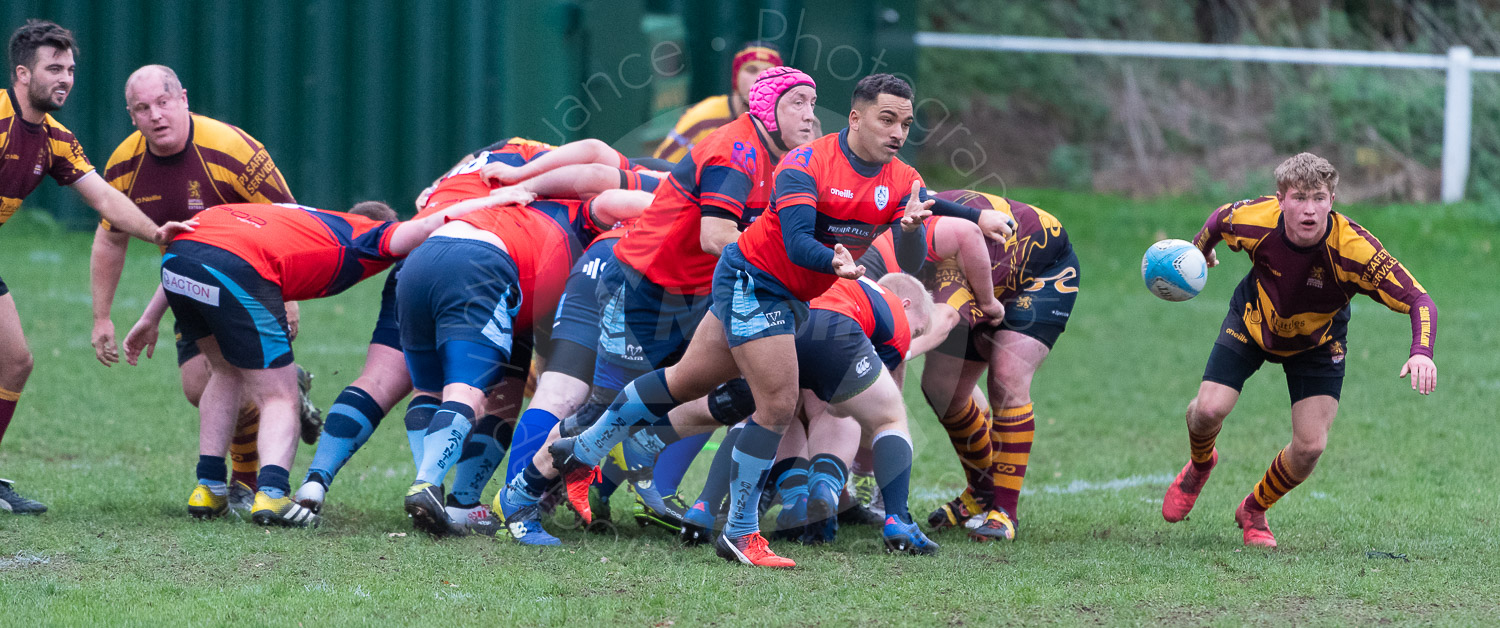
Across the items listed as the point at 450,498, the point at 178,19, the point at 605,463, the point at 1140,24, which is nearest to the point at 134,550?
the point at 450,498

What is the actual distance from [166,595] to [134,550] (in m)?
0.75

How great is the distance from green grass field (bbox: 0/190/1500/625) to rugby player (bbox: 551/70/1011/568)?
0.45 metres

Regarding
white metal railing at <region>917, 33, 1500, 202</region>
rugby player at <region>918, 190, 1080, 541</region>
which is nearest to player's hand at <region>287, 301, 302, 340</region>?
rugby player at <region>918, 190, 1080, 541</region>

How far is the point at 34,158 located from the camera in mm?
5766

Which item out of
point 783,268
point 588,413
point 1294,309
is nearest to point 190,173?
point 588,413

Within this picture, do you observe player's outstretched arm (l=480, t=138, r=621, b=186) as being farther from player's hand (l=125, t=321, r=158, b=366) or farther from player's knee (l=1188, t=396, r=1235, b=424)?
player's knee (l=1188, t=396, r=1235, b=424)

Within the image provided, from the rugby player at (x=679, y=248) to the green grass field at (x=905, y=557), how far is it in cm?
53

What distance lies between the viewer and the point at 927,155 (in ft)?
62.1

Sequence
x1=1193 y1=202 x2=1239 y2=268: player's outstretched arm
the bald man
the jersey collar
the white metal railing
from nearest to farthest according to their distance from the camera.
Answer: the jersey collar < x1=1193 y1=202 x2=1239 y2=268: player's outstretched arm < the bald man < the white metal railing

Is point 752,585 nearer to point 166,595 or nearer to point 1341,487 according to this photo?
point 166,595

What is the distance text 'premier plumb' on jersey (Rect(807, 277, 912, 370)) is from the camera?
5.23 m

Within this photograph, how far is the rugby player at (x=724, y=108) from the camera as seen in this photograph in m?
8.12

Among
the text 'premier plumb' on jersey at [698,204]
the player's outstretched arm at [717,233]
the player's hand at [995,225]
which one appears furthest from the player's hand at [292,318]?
the player's hand at [995,225]

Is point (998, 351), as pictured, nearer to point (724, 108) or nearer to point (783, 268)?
point (783, 268)
